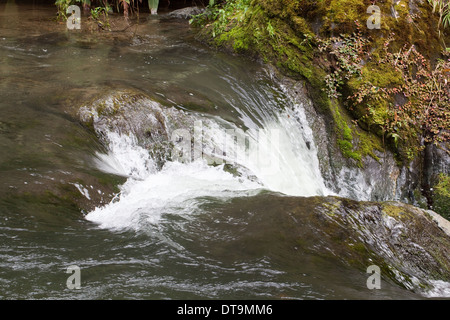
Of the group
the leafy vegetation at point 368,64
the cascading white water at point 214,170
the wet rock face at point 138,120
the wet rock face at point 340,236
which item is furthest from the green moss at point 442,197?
the wet rock face at point 138,120

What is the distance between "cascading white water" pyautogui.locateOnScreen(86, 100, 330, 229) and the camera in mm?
4785

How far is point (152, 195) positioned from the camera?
16.9ft

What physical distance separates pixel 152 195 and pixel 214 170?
1226 mm

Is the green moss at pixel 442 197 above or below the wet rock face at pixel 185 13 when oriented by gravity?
below

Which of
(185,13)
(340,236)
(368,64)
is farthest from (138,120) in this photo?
(185,13)

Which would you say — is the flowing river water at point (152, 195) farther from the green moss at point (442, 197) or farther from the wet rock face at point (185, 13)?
the wet rock face at point (185, 13)

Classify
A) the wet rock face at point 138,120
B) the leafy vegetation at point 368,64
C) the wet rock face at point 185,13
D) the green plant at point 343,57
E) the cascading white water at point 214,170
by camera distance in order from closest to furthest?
the cascading white water at point 214,170 → the wet rock face at point 138,120 → the leafy vegetation at point 368,64 → the green plant at point 343,57 → the wet rock face at point 185,13

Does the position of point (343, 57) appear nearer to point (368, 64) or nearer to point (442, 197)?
point (368, 64)

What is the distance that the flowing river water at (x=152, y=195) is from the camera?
10.9ft

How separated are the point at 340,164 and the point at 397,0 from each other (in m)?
3.71

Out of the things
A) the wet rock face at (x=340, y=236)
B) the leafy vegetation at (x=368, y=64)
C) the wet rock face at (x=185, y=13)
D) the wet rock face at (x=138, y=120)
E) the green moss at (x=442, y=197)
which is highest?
the wet rock face at (x=185, y=13)

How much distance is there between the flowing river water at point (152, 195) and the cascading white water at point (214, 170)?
0.08ft

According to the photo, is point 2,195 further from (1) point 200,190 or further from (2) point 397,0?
(2) point 397,0
